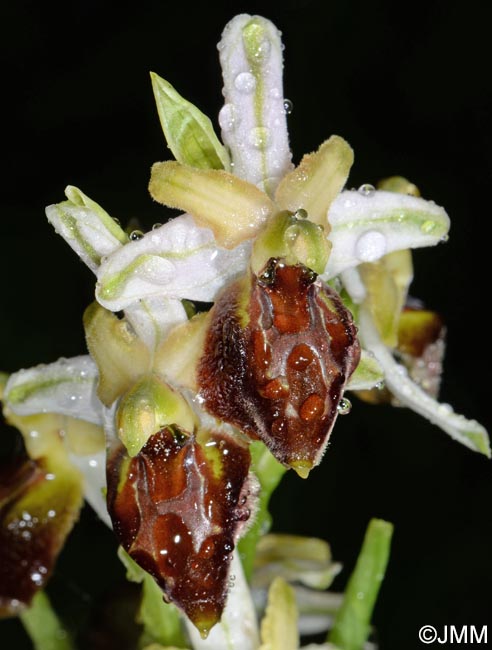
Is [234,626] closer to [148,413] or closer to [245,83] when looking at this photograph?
[148,413]

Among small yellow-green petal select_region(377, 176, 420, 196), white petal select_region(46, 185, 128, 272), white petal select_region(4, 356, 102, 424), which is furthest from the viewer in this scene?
small yellow-green petal select_region(377, 176, 420, 196)

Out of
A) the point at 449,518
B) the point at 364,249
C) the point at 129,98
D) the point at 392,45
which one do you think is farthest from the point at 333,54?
the point at 364,249

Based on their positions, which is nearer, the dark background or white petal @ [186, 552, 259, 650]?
white petal @ [186, 552, 259, 650]

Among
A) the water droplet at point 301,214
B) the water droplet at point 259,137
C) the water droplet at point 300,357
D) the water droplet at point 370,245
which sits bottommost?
the water droplet at point 300,357

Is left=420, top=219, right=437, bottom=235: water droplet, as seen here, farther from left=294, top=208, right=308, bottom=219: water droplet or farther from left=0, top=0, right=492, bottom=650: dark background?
left=0, top=0, right=492, bottom=650: dark background

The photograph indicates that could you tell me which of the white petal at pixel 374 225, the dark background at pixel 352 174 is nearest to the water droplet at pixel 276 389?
the white petal at pixel 374 225

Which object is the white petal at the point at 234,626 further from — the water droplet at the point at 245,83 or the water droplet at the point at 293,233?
the water droplet at the point at 245,83

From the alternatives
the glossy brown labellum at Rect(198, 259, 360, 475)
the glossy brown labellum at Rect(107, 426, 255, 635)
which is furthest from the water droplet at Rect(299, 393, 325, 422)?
the glossy brown labellum at Rect(107, 426, 255, 635)
